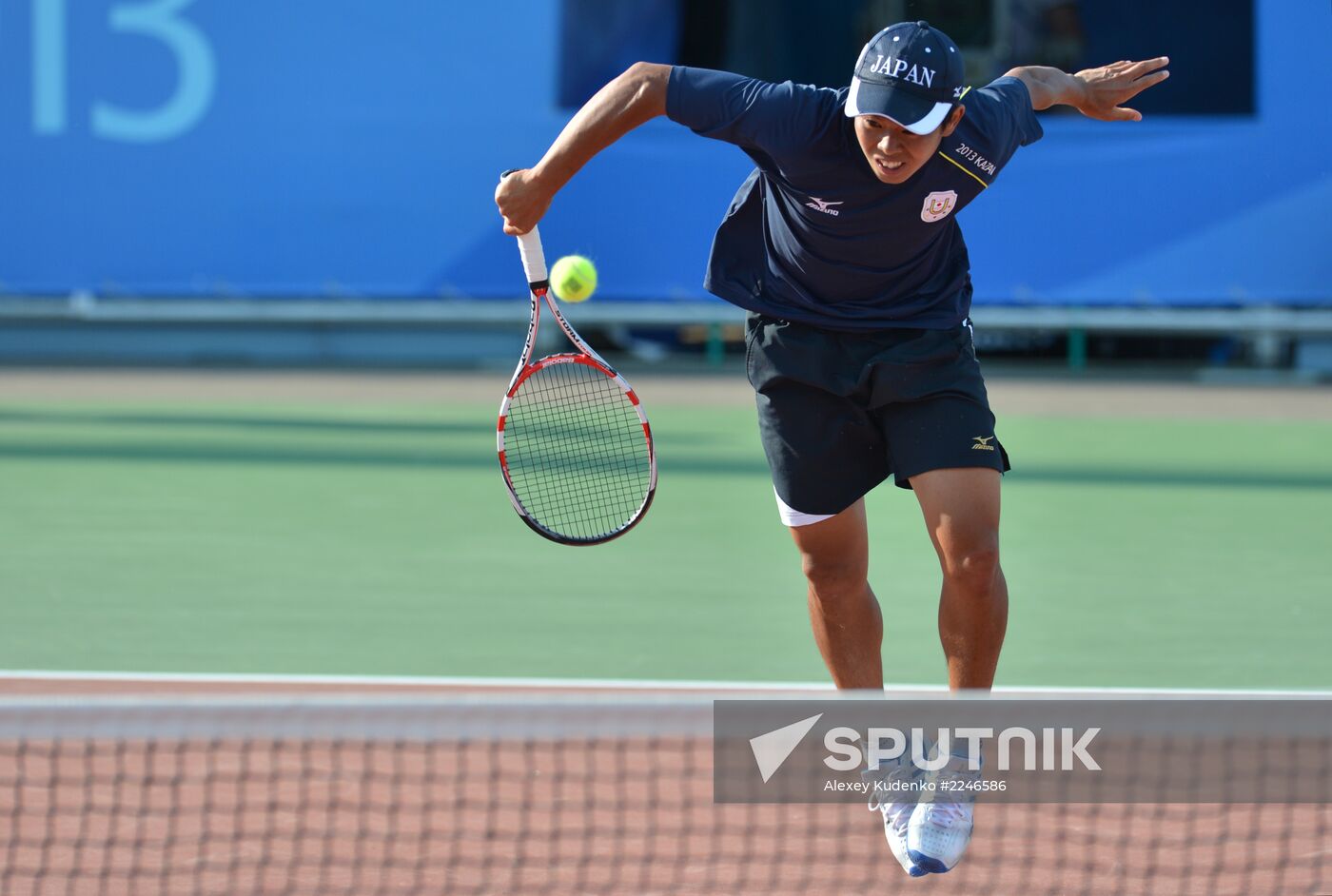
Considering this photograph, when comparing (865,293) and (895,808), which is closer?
(895,808)

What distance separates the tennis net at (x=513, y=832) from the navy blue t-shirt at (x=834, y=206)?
0.89m

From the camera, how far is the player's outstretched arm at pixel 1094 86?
3861mm

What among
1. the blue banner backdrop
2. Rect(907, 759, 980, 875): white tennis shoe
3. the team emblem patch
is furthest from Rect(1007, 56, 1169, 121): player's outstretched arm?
the blue banner backdrop

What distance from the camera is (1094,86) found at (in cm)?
396

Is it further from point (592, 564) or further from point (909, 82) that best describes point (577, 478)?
point (909, 82)

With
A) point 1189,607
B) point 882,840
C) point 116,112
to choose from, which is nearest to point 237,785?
point 882,840

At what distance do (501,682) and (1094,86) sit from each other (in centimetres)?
216

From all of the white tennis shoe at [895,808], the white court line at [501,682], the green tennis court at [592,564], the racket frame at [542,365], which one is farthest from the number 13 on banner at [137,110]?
the white tennis shoe at [895,808]

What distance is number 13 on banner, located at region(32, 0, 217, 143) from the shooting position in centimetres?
1296

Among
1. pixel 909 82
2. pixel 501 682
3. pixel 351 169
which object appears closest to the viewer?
pixel 909 82

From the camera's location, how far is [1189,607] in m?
5.71

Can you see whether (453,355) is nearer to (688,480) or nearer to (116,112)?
(116,112)

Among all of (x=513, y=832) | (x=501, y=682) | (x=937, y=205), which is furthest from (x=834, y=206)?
(x=501, y=682)

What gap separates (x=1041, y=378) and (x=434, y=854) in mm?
10039
